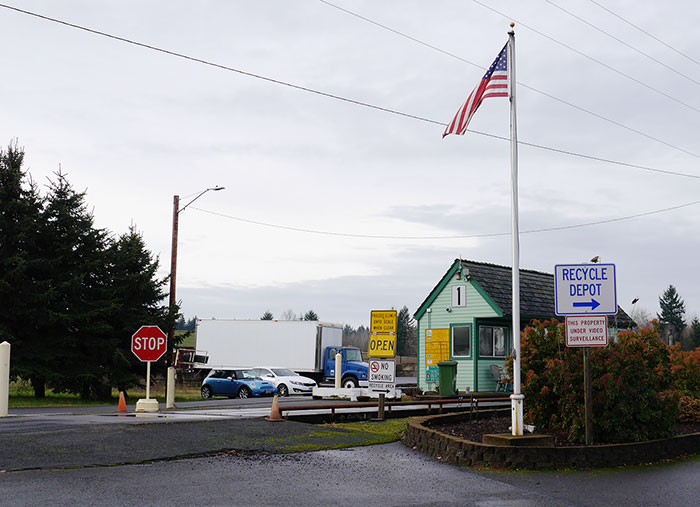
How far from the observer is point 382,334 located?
73.6ft

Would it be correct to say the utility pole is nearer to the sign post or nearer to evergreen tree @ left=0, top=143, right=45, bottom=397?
evergreen tree @ left=0, top=143, right=45, bottom=397

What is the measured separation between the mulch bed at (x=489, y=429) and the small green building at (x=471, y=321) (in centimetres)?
1368

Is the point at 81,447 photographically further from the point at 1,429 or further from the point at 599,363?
the point at 599,363

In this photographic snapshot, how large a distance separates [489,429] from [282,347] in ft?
99.8

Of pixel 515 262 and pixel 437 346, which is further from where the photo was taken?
pixel 437 346

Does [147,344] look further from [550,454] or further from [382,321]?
[550,454]

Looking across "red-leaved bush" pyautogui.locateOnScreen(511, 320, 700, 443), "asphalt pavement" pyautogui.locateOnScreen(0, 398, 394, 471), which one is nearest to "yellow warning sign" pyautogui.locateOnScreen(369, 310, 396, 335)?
"asphalt pavement" pyautogui.locateOnScreen(0, 398, 394, 471)

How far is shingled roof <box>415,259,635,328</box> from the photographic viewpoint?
31141 millimetres

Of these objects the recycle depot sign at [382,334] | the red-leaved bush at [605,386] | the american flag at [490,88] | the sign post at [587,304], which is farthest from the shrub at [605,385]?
the recycle depot sign at [382,334]

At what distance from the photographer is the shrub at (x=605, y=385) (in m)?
12.6

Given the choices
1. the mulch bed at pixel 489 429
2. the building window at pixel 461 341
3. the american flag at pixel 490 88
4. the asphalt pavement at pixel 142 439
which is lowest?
the asphalt pavement at pixel 142 439

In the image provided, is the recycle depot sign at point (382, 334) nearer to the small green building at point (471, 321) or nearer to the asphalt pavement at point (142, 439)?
the asphalt pavement at point (142, 439)

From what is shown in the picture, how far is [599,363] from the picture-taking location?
13.4 m

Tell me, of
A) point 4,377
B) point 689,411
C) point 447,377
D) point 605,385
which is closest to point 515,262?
point 605,385
